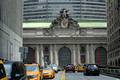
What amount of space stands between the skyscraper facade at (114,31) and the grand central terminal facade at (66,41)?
Answer: 676 inches

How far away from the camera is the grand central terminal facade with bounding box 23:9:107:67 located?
93.3m

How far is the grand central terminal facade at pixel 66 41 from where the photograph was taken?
93312mm

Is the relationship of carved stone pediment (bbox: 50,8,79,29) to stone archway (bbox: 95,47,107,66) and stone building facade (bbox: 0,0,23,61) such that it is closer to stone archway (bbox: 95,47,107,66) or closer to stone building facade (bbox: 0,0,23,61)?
stone archway (bbox: 95,47,107,66)

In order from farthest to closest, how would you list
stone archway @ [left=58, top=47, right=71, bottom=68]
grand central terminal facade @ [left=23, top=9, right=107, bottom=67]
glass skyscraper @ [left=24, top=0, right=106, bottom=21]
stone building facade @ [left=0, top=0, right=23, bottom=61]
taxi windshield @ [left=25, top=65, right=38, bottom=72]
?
glass skyscraper @ [left=24, top=0, right=106, bottom=21]
stone archway @ [left=58, top=47, right=71, bottom=68]
grand central terminal facade @ [left=23, top=9, right=107, bottom=67]
stone building facade @ [left=0, top=0, right=23, bottom=61]
taxi windshield @ [left=25, top=65, right=38, bottom=72]

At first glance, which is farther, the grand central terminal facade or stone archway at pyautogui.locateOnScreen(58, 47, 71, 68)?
stone archway at pyautogui.locateOnScreen(58, 47, 71, 68)

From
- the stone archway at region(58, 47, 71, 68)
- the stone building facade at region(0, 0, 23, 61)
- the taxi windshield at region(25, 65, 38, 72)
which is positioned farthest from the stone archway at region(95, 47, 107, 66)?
the taxi windshield at region(25, 65, 38, 72)

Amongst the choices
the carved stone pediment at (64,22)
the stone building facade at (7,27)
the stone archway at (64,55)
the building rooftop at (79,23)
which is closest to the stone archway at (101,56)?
the building rooftop at (79,23)

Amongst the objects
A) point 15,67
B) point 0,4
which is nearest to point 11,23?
point 0,4

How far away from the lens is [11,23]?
61.3 m

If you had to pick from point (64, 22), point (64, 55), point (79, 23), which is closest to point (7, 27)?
point (64, 22)

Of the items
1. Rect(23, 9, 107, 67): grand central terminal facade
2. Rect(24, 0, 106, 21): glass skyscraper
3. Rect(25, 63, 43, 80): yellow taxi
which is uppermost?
Rect(24, 0, 106, 21): glass skyscraper

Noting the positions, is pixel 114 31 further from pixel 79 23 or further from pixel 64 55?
pixel 79 23

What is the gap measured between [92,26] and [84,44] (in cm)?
760

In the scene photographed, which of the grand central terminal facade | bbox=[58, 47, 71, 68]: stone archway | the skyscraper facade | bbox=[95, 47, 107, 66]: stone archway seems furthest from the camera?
bbox=[58, 47, 71, 68]: stone archway
